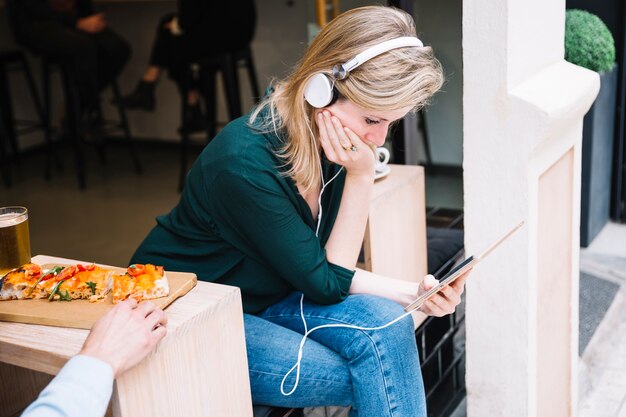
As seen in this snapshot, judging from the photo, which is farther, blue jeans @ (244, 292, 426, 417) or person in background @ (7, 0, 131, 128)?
person in background @ (7, 0, 131, 128)

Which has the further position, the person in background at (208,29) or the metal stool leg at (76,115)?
the metal stool leg at (76,115)

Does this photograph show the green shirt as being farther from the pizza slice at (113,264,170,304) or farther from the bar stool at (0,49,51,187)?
the bar stool at (0,49,51,187)

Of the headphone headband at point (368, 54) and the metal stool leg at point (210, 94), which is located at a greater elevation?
the headphone headband at point (368, 54)

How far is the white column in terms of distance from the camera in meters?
1.72

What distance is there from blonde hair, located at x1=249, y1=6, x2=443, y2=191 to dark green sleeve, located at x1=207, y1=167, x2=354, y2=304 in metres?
0.08

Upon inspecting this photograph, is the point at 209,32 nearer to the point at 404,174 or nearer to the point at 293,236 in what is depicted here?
the point at 404,174

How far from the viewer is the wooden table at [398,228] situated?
6.50ft

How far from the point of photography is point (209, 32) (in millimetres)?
4070

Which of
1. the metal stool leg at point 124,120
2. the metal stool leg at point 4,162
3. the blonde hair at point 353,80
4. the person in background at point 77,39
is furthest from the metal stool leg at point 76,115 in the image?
the blonde hair at point 353,80

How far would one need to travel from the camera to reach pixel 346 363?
1.58 metres

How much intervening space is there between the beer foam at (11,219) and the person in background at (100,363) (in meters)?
0.28

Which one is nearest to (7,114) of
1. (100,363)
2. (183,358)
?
(183,358)

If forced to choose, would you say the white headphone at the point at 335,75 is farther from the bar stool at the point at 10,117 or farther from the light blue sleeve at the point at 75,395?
the bar stool at the point at 10,117

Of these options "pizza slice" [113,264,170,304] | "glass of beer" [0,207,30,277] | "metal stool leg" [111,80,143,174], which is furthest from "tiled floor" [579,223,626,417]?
"metal stool leg" [111,80,143,174]
